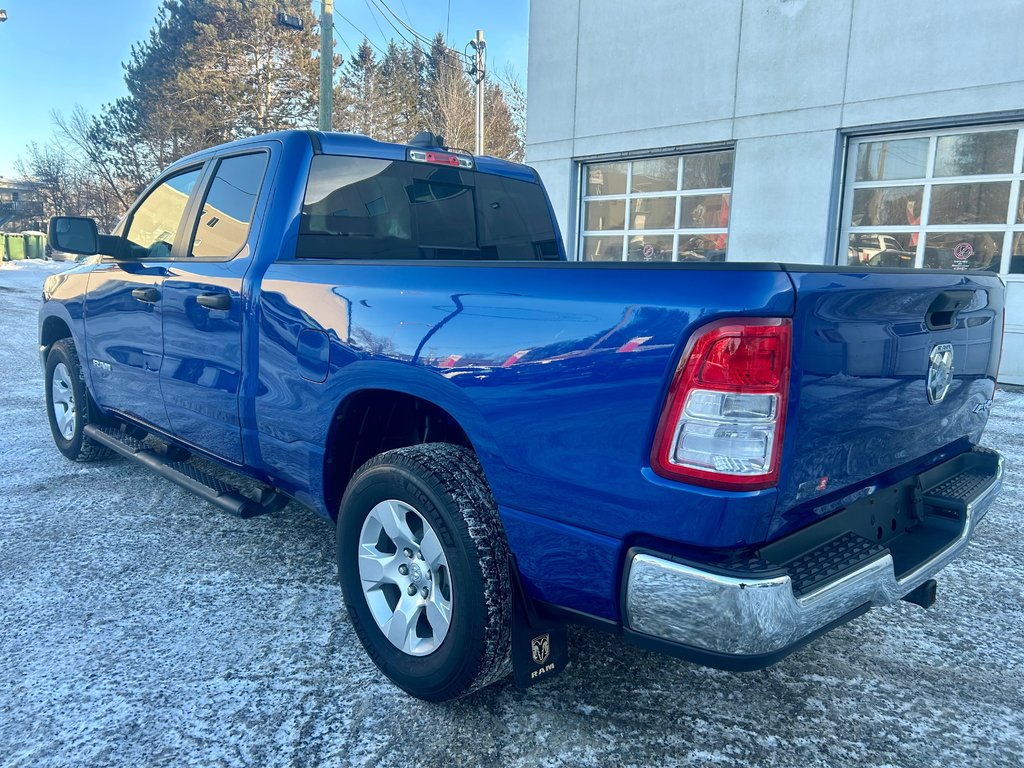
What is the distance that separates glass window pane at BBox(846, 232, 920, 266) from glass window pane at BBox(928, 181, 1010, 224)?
1.19 feet

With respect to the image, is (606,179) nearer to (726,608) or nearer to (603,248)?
(603,248)

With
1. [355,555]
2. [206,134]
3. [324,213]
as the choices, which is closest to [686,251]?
[324,213]

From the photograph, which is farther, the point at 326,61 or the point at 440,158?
the point at 326,61

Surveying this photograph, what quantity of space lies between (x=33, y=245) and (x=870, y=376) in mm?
46376

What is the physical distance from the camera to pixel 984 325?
2574 millimetres

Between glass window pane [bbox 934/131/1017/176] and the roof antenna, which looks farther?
glass window pane [bbox 934/131/1017/176]

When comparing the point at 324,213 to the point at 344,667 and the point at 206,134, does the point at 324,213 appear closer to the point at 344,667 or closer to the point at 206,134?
the point at 344,667

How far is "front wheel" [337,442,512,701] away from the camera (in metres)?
2.09

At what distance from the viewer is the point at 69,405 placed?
16.1 ft

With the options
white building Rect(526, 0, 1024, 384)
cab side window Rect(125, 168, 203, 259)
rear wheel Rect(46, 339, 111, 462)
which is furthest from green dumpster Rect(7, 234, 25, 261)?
cab side window Rect(125, 168, 203, 259)

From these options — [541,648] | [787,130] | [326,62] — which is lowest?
[541,648]

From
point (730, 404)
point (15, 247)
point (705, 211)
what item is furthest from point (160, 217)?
point (15, 247)

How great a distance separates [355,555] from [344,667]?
0.41m

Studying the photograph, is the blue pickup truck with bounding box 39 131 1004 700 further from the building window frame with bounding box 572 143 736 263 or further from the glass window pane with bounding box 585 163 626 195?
the glass window pane with bounding box 585 163 626 195
